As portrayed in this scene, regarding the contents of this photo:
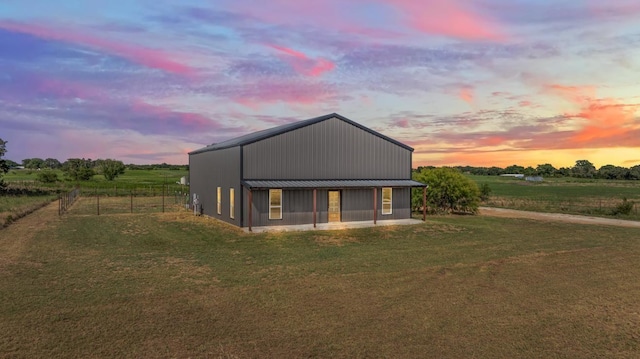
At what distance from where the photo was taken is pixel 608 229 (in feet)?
71.8

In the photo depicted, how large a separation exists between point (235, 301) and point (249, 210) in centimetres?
1090

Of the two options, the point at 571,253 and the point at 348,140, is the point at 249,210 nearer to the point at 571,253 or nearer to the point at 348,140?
the point at 348,140

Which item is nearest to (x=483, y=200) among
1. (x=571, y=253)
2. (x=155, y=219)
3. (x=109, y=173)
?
(x=571, y=253)

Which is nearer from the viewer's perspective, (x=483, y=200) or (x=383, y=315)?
(x=383, y=315)

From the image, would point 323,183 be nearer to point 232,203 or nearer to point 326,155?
point 326,155

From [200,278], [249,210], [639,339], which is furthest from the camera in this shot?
[249,210]

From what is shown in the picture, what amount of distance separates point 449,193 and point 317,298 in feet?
78.5

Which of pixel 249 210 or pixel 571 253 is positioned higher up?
pixel 249 210

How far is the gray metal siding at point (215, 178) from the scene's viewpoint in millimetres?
21750

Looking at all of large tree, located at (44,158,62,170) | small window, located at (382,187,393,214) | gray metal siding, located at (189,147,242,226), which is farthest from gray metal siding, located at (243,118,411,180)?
large tree, located at (44,158,62,170)

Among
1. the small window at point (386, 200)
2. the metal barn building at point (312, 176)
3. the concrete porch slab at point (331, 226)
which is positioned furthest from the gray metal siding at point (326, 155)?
the concrete porch slab at point (331, 226)

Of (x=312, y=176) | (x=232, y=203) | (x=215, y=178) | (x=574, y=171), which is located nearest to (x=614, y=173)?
(x=574, y=171)

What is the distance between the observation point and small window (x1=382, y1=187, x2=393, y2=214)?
79.7 feet

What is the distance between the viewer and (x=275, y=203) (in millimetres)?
21422
